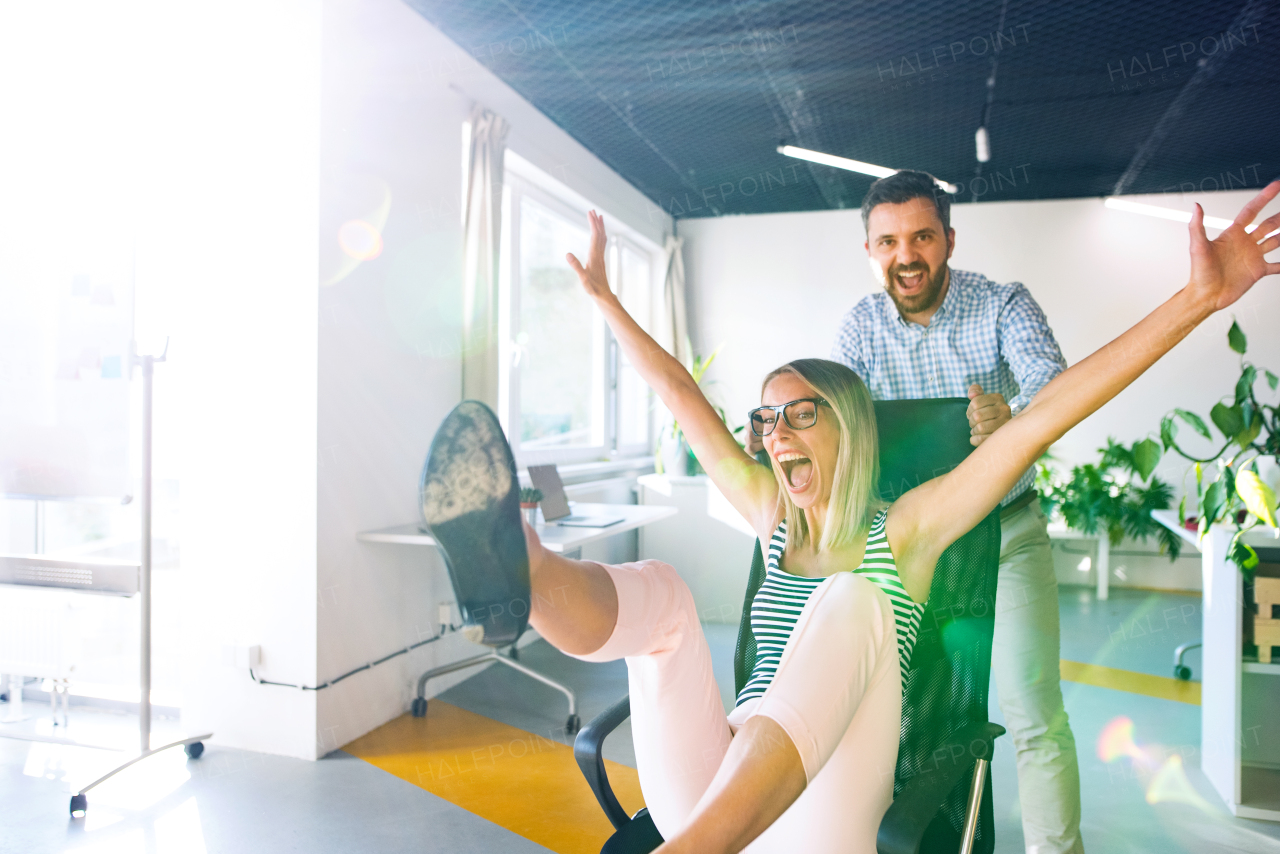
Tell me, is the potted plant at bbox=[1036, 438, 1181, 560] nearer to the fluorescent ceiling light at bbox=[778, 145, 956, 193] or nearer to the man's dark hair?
the fluorescent ceiling light at bbox=[778, 145, 956, 193]

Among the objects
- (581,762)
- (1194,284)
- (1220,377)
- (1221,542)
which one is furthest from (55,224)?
(1220,377)

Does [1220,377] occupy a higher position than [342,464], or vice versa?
[1220,377]

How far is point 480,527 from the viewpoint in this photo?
3.93 feet

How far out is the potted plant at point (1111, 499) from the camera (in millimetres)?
5246

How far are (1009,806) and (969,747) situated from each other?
1.53m

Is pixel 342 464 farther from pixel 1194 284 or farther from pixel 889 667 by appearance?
pixel 1194 284

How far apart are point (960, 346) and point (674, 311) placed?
4407mm

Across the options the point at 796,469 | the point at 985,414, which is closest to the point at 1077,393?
the point at 985,414

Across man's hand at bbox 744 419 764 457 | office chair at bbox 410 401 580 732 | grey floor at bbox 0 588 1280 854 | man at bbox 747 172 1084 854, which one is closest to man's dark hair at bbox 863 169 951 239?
man at bbox 747 172 1084 854

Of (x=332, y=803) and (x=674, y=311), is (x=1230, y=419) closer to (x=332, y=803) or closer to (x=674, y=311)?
(x=332, y=803)

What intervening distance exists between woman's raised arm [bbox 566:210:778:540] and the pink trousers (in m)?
0.41

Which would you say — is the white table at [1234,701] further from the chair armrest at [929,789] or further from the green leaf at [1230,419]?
the chair armrest at [929,789]

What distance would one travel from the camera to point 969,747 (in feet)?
3.64

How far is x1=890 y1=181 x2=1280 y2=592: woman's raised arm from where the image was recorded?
4.02 feet
